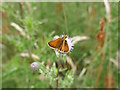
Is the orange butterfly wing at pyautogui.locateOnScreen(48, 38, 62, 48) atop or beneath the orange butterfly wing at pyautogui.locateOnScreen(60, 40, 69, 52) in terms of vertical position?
atop

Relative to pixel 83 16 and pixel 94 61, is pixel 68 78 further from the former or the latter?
pixel 83 16

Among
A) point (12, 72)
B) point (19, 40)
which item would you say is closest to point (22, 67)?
point (12, 72)

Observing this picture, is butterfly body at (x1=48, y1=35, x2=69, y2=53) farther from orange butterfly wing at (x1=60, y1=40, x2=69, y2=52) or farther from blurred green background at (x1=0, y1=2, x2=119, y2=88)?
blurred green background at (x1=0, y1=2, x2=119, y2=88)

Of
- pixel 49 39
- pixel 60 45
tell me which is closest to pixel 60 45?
pixel 60 45

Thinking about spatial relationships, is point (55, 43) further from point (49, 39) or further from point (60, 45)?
point (49, 39)

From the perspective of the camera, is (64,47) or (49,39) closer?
(64,47)

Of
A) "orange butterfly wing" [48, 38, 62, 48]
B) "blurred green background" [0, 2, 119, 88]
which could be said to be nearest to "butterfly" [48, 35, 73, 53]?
"orange butterfly wing" [48, 38, 62, 48]

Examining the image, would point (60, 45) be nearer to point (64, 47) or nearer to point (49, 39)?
point (64, 47)

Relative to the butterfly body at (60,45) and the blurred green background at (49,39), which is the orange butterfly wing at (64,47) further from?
the blurred green background at (49,39)

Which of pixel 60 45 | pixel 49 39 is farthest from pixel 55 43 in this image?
pixel 49 39
